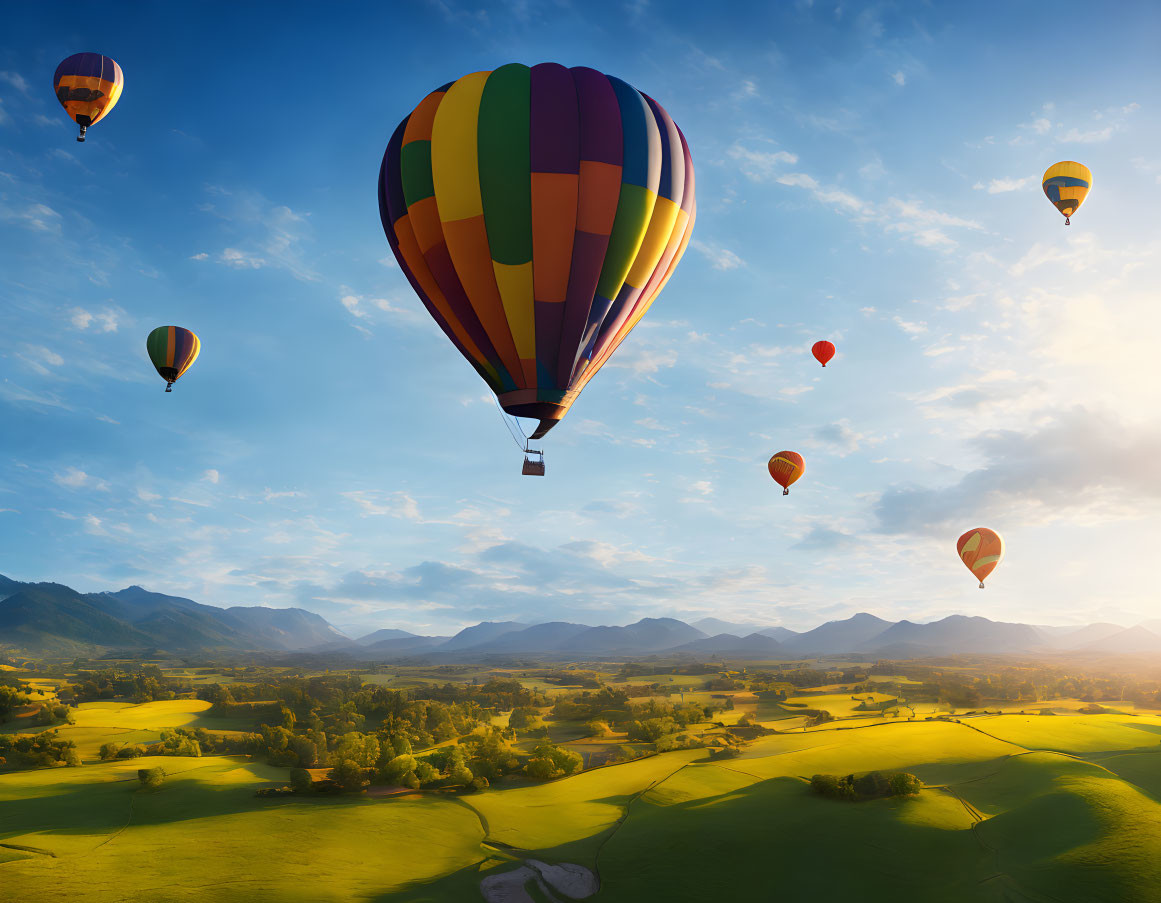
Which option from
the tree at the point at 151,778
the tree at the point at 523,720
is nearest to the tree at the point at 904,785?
the tree at the point at 151,778

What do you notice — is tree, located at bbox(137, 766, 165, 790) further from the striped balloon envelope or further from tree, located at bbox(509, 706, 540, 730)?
tree, located at bbox(509, 706, 540, 730)

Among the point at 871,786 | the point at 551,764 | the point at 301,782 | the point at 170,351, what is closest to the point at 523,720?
the point at 551,764

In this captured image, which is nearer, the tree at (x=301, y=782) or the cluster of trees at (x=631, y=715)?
the tree at (x=301, y=782)

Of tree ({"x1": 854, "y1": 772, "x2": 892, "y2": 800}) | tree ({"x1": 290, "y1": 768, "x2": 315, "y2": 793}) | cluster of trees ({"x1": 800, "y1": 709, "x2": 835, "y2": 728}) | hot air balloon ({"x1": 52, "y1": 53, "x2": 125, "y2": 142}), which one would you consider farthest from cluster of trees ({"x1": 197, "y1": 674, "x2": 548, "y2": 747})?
hot air balloon ({"x1": 52, "y1": 53, "x2": 125, "y2": 142})

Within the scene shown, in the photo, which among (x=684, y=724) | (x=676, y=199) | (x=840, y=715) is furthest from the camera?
(x=840, y=715)

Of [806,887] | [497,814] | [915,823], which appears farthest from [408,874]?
[915,823]

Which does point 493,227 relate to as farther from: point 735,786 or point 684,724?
point 684,724

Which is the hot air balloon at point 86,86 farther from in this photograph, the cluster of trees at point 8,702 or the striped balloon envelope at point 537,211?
the cluster of trees at point 8,702
